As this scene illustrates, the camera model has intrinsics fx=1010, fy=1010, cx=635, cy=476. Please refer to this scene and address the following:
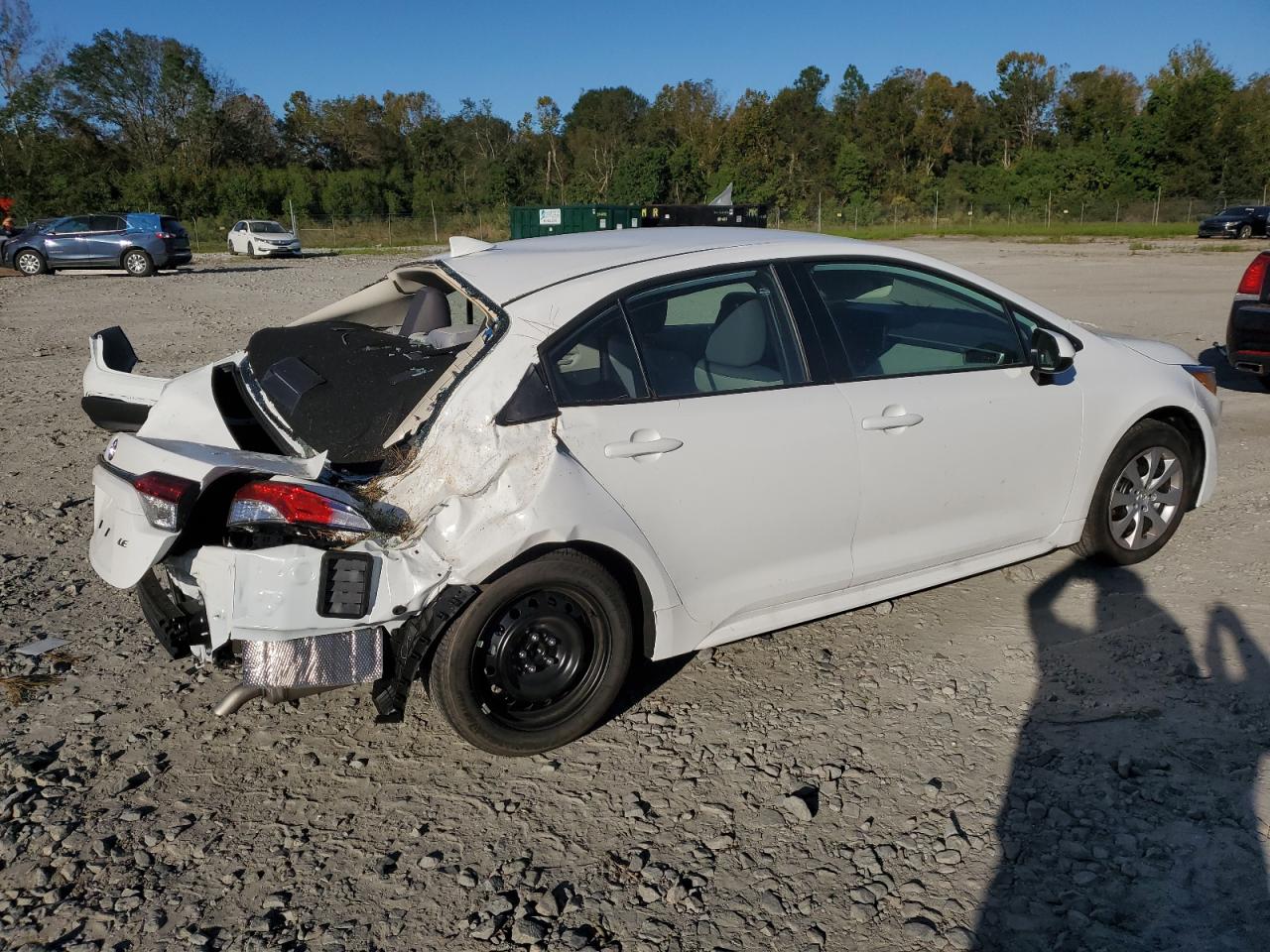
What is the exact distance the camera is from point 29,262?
27141mm

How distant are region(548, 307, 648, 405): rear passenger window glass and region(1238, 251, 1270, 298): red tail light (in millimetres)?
7488

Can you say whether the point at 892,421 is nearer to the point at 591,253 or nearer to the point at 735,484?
the point at 735,484

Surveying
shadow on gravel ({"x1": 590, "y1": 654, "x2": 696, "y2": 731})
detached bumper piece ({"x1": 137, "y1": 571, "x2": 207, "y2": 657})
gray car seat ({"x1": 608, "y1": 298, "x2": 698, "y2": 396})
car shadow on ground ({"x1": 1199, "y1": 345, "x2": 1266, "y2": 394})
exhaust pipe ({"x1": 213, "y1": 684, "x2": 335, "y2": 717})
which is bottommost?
shadow on gravel ({"x1": 590, "y1": 654, "x2": 696, "y2": 731})

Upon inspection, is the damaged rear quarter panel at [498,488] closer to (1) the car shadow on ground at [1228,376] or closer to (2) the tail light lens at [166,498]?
(2) the tail light lens at [166,498]

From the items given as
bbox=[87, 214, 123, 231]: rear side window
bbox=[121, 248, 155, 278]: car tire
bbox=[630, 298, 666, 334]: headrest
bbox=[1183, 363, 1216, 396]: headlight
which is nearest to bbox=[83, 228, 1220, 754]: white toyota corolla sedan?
bbox=[630, 298, 666, 334]: headrest

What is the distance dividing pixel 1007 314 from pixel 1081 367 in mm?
456

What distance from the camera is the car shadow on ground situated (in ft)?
31.4

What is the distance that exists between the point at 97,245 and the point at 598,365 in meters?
28.0

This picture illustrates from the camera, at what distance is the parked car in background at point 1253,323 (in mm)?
8602

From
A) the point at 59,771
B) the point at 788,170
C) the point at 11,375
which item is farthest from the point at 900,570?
the point at 788,170

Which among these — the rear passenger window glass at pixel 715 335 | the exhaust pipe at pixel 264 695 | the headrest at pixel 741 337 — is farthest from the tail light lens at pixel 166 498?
the headrest at pixel 741 337

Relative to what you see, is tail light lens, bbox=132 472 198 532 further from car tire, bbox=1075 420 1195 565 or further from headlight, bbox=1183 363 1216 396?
headlight, bbox=1183 363 1216 396

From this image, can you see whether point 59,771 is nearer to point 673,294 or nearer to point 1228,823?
point 673,294

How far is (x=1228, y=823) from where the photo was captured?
3.02 m
